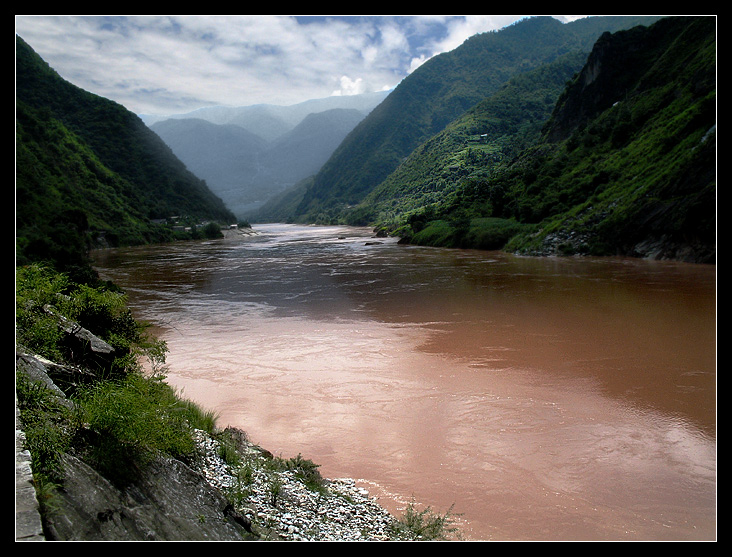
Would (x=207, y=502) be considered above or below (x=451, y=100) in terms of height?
below

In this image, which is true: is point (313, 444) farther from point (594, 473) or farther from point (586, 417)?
point (586, 417)

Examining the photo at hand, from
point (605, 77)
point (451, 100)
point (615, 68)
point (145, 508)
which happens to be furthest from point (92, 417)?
point (451, 100)

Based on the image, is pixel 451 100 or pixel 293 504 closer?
pixel 293 504

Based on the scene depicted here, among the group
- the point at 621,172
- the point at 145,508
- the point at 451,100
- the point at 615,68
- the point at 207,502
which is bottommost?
the point at 207,502

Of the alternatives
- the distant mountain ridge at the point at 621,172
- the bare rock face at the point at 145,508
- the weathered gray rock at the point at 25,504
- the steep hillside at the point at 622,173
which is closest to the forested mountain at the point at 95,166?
the bare rock face at the point at 145,508

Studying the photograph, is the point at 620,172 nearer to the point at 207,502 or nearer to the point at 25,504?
the point at 207,502

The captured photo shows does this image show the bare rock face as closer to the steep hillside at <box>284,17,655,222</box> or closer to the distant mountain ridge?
the distant mountain ridge
